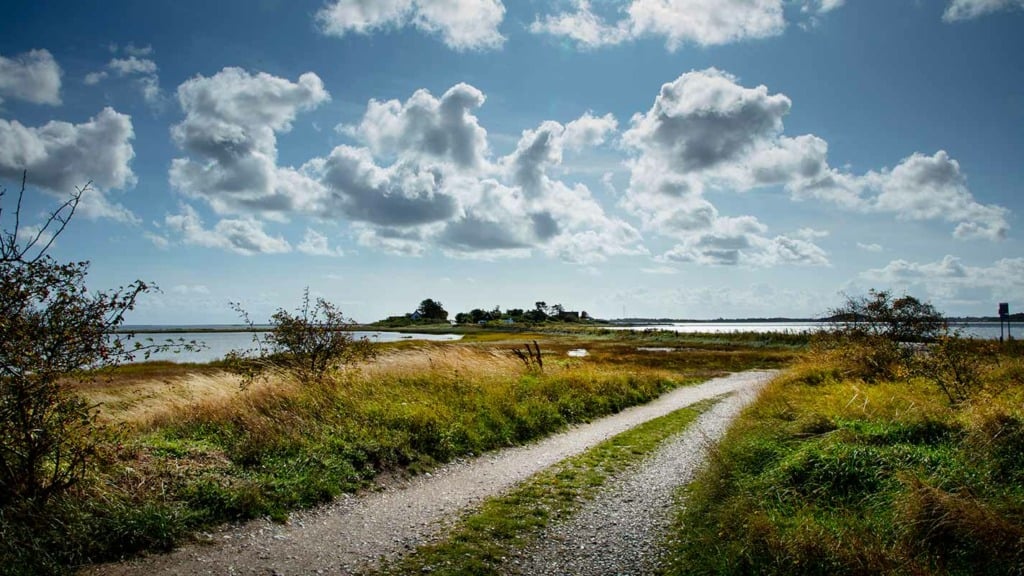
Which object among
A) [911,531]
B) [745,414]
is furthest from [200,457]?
[745,414]

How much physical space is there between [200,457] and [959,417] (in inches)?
532

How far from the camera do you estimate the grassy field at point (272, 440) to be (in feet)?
22.7

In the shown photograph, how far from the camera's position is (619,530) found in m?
8.11

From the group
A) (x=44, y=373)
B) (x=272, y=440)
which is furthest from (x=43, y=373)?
(x=272, y=440)

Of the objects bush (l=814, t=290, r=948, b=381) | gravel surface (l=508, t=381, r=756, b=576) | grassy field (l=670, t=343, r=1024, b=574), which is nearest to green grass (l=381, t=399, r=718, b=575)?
gravel surface (l=508, t=381, r=756, b=576)

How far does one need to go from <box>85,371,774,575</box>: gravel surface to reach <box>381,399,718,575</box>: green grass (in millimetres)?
394

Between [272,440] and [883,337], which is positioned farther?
[883,337]

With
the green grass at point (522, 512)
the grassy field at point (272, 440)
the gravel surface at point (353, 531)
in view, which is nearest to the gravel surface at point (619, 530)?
the green grass at point (522, 512)

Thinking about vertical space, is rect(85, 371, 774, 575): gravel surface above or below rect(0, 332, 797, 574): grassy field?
below

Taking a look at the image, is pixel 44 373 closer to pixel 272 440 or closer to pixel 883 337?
pixel 272 440

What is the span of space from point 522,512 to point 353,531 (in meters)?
2.70

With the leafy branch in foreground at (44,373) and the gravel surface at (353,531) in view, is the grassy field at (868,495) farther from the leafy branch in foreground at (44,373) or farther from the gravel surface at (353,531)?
the leafy branch in foreground at (44,373)

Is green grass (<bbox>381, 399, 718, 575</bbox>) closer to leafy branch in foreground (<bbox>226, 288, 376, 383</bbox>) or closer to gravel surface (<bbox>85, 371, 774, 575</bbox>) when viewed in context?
gravel surface (<bbox>85, 371, 774, 575</bbox>)

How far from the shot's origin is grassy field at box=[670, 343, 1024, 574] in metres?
5.59
